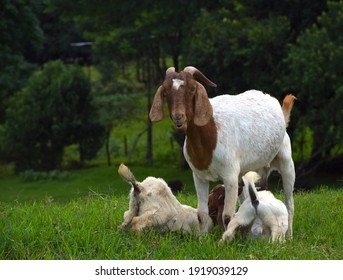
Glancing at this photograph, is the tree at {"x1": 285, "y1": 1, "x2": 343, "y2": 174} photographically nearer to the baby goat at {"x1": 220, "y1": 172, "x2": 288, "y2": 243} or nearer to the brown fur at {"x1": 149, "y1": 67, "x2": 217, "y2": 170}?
the baby goat at {"x1": 220, "y1": 172, "x2": 288, "y2": 243}

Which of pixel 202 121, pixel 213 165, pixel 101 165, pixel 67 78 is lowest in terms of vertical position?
pixel 101 165

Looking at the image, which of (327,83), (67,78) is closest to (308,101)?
(327,83)

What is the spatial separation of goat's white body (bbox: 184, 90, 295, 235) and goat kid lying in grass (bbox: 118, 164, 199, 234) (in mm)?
326

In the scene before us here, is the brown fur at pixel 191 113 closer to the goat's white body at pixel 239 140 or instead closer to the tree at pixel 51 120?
the goat's white body at pixel 239 140

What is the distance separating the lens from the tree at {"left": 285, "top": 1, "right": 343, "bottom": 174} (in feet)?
64.3

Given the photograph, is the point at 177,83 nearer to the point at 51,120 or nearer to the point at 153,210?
the point at 153,210

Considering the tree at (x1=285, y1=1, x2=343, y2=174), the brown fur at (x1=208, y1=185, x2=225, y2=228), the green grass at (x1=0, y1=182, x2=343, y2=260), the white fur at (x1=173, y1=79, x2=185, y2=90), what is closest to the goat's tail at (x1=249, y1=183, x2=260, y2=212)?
the green grass at (x1=0, y1=182, x2=343, y2=260)

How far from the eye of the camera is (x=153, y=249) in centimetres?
676

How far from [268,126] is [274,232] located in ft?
4.02

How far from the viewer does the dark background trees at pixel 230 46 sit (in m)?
20.1

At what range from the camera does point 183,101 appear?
664cm

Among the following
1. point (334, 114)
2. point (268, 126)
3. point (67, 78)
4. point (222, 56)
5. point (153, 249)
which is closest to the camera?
point (153, 249)

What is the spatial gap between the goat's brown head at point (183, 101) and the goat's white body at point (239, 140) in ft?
1.35

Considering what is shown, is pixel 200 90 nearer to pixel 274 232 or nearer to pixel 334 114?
pixel 274 232
